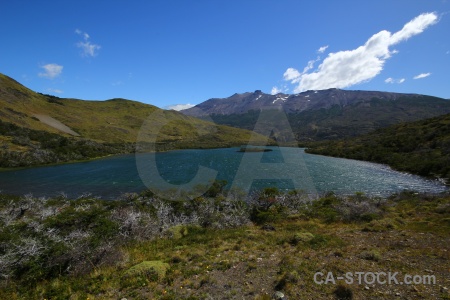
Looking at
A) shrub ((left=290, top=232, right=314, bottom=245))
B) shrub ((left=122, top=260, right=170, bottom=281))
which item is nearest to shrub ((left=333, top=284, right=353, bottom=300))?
shrub ((left=290, top=232, right=314, bottom=245))

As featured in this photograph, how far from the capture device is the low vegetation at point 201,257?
12148 mm

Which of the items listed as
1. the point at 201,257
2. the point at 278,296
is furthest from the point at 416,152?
the point at 278,296

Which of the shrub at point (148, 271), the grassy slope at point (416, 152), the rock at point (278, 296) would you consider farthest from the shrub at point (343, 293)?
the grassy slope at point (416, 152)

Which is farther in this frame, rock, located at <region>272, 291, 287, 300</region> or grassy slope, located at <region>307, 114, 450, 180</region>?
grassy slope, located at <region>307, 114, 450, 180</region>

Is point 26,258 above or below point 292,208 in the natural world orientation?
above

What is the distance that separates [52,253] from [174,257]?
296 inches

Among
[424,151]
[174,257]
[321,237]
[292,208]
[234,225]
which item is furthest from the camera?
[424,151]

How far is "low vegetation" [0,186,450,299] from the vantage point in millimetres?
12148

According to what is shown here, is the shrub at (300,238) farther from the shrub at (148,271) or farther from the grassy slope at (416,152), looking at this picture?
the grassy slope at (416,152)

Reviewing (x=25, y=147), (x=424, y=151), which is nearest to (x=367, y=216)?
(x=424, y=151)

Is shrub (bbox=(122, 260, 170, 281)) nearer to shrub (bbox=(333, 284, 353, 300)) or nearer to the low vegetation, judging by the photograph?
the low vegetation

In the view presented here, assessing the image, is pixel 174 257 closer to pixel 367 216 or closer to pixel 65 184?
pixel 367 216

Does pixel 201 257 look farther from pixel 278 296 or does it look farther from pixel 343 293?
pixel 343 293

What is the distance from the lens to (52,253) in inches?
599
